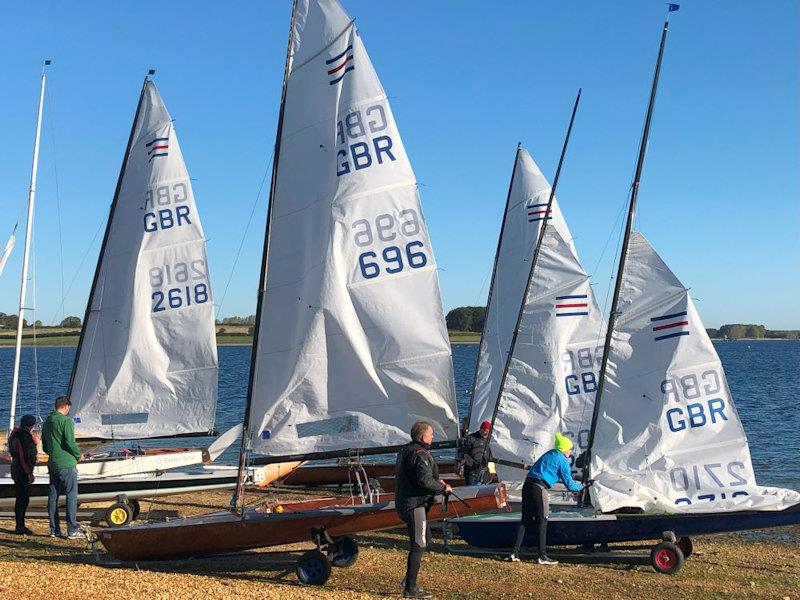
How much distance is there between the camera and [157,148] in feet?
54.6

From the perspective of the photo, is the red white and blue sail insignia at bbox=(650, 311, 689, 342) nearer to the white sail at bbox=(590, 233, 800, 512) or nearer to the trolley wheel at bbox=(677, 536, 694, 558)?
the white sail at bbox=(590, 233, 800, 512)

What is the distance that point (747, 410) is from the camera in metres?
44.0

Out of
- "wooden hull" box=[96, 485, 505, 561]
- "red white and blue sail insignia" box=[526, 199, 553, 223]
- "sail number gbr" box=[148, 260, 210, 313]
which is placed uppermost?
"red white and blue sail insignia" box=[526, 199, 553, 223]

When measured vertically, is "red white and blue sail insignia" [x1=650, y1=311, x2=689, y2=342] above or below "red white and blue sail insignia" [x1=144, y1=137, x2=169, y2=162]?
below

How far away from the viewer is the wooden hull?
9.88m

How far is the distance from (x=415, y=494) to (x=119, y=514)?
6.43 metres

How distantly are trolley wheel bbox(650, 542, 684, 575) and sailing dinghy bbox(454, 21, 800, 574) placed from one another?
9.3 inches

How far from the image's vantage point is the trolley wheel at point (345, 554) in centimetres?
1043

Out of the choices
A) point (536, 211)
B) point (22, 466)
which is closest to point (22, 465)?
point (22, 466)

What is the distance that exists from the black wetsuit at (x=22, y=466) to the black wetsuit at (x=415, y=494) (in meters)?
6.20

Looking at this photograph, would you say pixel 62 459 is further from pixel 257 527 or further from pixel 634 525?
pixel 634 525

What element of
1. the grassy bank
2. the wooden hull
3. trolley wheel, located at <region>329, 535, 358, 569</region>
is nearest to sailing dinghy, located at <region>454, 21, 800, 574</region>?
the wooden hull

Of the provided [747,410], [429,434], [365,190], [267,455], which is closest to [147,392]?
[267,455]

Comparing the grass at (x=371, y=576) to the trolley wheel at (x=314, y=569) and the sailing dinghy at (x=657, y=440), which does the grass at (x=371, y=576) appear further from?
the sailing dinghy at (x=657, y=440)
